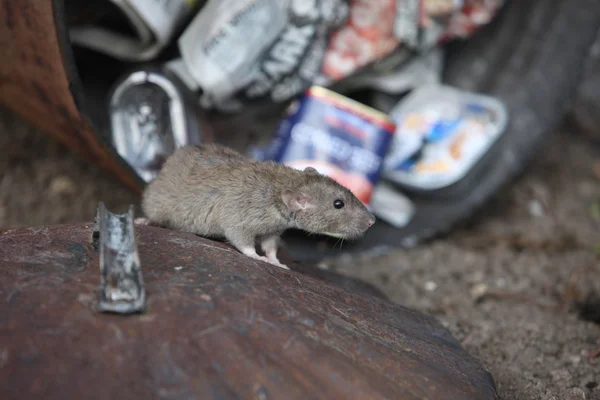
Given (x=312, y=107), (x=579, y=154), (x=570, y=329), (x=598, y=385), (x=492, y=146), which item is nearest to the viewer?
(x=598, y=385)

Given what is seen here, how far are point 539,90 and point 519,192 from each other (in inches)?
29.1

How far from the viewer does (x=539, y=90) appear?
3.73 m

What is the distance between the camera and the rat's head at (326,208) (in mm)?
2295

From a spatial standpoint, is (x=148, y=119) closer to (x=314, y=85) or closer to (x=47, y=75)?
(x=47, y=75)

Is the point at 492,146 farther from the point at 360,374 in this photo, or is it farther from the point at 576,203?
the point at 360,374

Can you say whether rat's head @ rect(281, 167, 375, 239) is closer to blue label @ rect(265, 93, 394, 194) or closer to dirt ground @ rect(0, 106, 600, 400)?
dirt ground @ rect(0, 106, 600, 400)

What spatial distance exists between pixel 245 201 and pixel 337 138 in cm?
112

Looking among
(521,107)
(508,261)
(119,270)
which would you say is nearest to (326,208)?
(119,270)

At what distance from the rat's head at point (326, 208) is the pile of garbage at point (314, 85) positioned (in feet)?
2.71

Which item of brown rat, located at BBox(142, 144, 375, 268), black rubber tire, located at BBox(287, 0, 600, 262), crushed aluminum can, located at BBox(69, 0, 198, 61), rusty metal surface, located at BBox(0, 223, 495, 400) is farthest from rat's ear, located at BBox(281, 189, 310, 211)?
crushed aluminum can, located at BBox(69, 0, 198, 61)

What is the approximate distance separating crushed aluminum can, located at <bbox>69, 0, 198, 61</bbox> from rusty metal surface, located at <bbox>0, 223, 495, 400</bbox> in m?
1.41

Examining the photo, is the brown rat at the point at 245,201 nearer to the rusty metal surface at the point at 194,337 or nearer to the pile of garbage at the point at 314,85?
the rusty metal surface at the point at 194,337

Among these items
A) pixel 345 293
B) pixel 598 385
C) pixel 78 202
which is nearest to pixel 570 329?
pixel 598 385

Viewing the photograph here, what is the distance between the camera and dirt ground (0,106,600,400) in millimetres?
2396
